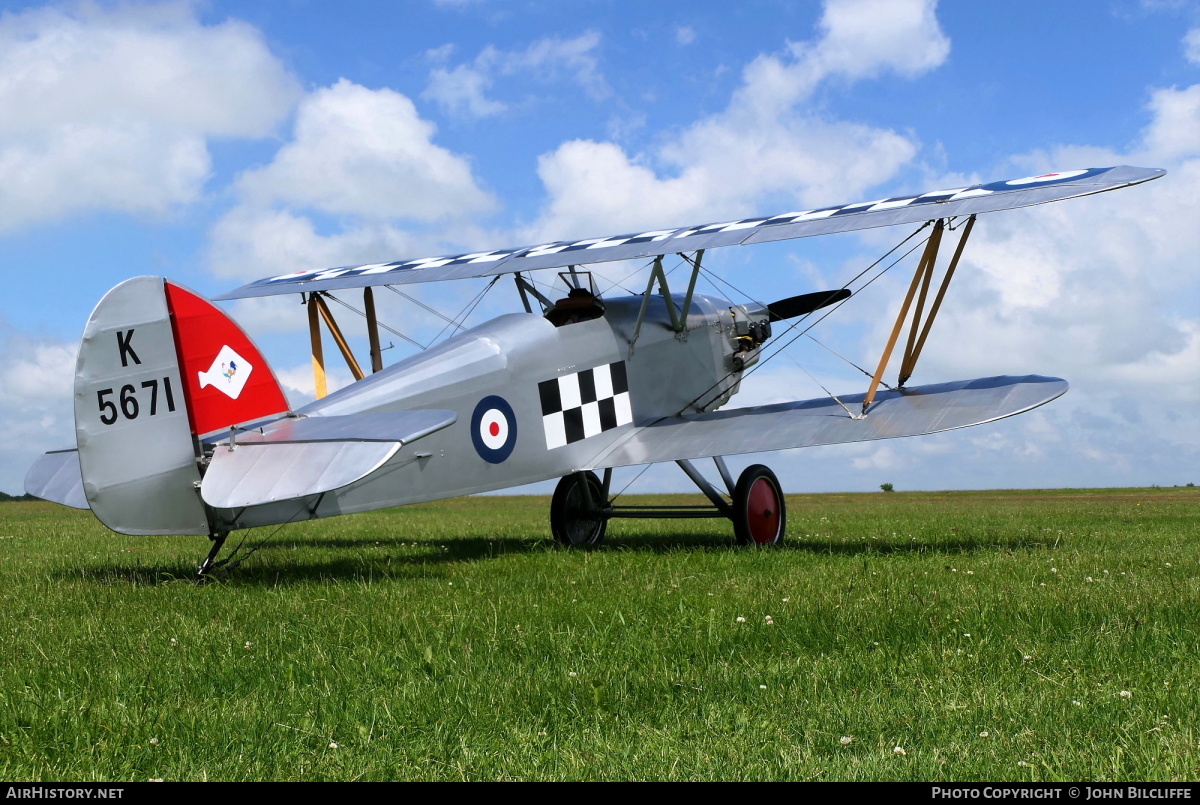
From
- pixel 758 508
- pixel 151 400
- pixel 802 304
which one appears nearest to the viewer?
A: pixel 151 400

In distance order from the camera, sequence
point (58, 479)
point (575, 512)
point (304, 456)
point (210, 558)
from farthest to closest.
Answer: point (575, 512) < point (58, 479) < point (210, 558) < point (304, 456)

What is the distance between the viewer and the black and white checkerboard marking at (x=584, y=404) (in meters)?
10.5

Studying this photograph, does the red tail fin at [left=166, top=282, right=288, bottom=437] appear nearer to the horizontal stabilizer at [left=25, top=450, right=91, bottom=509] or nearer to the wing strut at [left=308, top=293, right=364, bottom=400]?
the horizontal stabilizer at [left=25, top=450, right=91, bottom=509]

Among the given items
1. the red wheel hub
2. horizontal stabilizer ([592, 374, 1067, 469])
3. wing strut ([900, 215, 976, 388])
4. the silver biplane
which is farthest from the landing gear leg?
wing strut ([900, 215, 976, 388])

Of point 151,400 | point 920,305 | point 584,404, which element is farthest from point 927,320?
point 151,400

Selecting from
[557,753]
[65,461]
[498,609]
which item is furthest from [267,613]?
[65,461]

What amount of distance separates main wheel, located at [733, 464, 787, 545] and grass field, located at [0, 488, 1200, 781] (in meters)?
1.91

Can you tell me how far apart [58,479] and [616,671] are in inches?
292

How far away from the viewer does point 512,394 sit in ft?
32.8

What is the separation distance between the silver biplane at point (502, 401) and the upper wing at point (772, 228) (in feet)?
0.14

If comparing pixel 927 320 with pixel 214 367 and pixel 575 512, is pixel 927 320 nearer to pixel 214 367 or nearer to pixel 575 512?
pixel 575 512

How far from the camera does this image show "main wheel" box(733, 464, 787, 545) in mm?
11095
